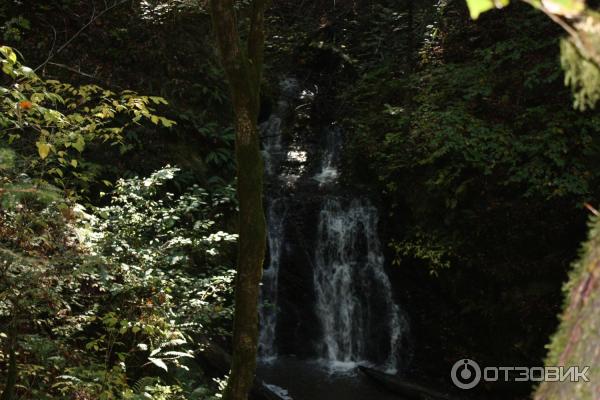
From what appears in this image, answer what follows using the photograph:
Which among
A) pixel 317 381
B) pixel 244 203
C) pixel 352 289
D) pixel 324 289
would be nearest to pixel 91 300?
pixel 244 203

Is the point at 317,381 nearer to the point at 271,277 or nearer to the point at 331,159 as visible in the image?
the point at 271,277

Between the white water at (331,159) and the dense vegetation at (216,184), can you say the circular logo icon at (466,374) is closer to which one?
the dense vegetation at (216,184)

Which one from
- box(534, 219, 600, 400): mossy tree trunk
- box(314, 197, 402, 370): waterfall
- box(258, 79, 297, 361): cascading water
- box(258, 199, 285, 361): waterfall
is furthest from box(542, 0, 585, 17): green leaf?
box(258, 199, 285, 361): waterfall

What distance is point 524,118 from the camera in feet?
29.9

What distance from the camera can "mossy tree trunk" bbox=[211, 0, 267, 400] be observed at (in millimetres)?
4281

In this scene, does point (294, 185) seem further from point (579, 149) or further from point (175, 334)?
point (175, 334)

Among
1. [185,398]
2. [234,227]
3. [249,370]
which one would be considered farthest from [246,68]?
[234,227]

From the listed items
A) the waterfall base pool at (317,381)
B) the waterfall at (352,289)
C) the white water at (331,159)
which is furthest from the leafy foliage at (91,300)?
the white water at (331,159)

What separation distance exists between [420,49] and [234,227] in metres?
6.79

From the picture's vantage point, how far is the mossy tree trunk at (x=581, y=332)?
0.99 metres

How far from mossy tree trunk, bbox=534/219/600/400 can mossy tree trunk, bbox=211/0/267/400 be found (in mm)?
3317

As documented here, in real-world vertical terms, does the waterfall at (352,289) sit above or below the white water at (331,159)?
below

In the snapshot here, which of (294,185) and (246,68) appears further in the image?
(294,185)

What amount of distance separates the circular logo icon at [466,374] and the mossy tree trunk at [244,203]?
588cm
